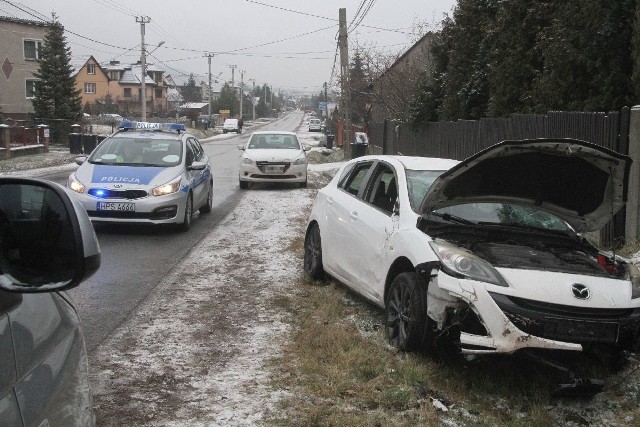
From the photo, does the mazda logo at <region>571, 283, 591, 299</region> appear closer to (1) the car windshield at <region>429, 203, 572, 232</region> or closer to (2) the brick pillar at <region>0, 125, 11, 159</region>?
(1) the car windshield at <region>429, 203, 572, 232</region>

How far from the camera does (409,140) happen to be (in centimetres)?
2550

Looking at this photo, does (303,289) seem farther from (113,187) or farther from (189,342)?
(113,187)

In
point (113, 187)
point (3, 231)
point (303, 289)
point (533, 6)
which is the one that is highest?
point (533, 6)

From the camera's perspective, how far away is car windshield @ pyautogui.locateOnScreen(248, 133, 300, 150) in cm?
2053

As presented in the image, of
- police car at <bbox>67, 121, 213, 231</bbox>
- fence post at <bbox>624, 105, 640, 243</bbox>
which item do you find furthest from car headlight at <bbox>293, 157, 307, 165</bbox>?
fence post at <bbox>624, 105, 640, 243</bbox>

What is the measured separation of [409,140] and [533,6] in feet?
37.6

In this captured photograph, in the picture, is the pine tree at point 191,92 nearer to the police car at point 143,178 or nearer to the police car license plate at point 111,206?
the police car at point 143,178

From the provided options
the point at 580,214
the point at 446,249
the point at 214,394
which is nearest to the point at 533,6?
the point at 580,214

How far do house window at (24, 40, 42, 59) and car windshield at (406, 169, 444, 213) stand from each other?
5308cm

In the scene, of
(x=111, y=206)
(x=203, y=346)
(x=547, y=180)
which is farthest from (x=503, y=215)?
(x=111, y=206)

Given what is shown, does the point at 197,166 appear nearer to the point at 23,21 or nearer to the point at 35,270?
the point at 35,270

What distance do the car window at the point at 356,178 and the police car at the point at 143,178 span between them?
4.10 m

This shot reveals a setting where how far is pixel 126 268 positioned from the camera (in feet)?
29.4

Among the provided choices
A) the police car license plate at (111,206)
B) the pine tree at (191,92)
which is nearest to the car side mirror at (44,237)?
the police car license plate at (111,206)
